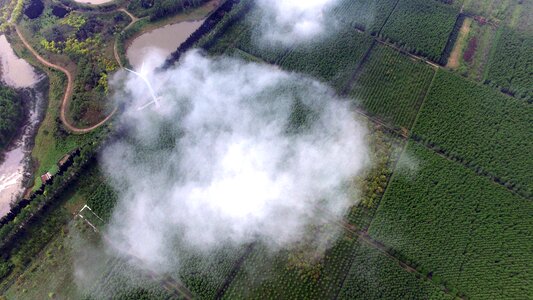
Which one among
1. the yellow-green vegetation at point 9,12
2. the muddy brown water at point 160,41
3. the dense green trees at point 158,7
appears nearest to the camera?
the muddy brown water at point 160,41

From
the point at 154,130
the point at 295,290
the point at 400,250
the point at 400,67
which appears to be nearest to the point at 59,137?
the point at 154,130

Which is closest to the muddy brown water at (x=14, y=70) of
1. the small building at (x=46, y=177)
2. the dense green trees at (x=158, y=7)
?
the small building at (x=46, y=177)

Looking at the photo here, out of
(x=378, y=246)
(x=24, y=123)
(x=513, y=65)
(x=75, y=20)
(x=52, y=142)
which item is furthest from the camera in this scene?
(x=75, y=20)

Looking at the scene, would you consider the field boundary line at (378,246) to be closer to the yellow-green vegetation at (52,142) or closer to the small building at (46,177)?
the yellow-green vegetation at (52,142)

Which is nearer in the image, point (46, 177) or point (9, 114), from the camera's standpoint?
point (46, 177)

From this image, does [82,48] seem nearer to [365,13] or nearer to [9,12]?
[9,12]

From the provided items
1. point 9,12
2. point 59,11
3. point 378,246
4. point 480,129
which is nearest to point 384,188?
point 378,246

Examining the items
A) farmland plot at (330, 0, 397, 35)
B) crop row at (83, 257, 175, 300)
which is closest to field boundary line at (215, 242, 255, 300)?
crop row at (83, 257, 175, 300)
